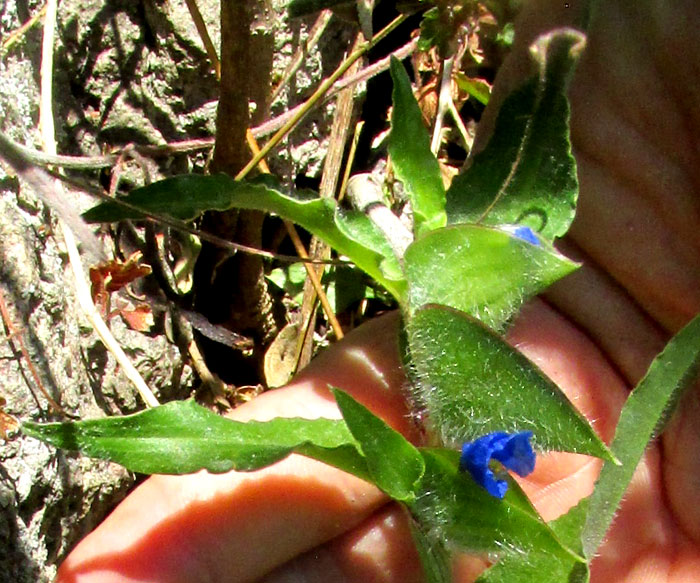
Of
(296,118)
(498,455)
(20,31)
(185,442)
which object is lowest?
(498,455)

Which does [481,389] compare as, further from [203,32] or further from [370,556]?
[203,32]

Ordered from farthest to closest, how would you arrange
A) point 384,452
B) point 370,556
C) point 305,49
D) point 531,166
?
1. point 305,49
2. point 370,556
3. point 531,166
4. point 384,452

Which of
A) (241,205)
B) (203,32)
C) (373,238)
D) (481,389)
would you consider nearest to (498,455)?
(481,389)

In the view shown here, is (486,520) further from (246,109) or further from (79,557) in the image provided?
(246,109)

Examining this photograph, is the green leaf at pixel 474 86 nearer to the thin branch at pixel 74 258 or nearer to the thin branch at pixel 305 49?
the thin branch at pixel 305 49

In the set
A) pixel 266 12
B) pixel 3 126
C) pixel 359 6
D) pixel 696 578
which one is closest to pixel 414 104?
pixel 266 12
